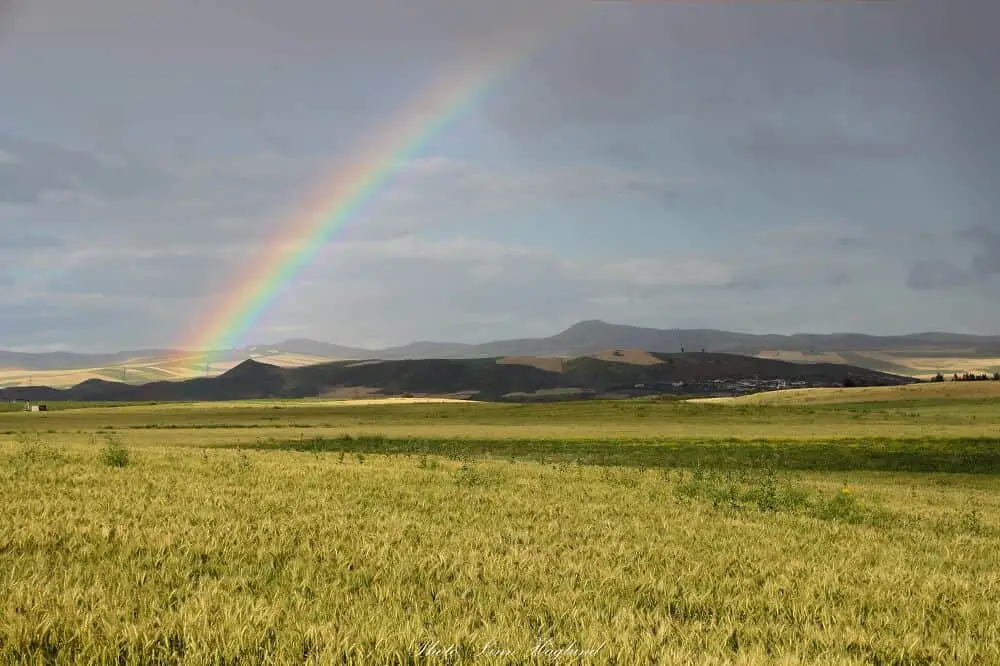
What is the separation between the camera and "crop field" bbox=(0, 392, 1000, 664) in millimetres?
6234

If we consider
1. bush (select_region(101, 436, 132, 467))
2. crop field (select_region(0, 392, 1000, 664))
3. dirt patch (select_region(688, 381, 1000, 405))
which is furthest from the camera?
dirt patch (select_region(688, 381, 1000, 405))

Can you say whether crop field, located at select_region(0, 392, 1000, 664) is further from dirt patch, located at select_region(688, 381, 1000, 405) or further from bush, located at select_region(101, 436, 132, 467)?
dirt patch, located at select_region(688, 381, 1000, 405)

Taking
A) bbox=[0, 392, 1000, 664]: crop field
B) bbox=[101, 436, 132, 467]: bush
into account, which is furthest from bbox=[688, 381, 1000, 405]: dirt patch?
bbox=[0, 392, 1000, 664]: crop field

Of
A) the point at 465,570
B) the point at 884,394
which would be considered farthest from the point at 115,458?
the point at 884,394

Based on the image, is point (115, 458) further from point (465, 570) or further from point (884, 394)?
point (884, 394)

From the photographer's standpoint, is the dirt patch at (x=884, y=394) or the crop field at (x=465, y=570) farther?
the dirt patch at (x=884, y=394)

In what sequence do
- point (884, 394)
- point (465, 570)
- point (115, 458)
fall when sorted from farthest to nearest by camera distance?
point (884, 394) → point (115, 458) → point (465, 570)

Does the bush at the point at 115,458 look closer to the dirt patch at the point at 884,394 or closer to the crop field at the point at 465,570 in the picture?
the crop field at the point at 465,570

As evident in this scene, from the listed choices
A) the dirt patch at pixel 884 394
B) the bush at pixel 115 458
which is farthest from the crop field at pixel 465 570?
the dirt patch at pixel 884 394

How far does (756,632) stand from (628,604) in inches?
52.5

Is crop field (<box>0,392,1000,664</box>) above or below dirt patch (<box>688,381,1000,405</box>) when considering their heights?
above

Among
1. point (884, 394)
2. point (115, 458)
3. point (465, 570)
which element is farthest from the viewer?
point (884, 394)

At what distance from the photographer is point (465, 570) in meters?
9.30

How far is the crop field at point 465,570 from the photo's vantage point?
6.23 meters
